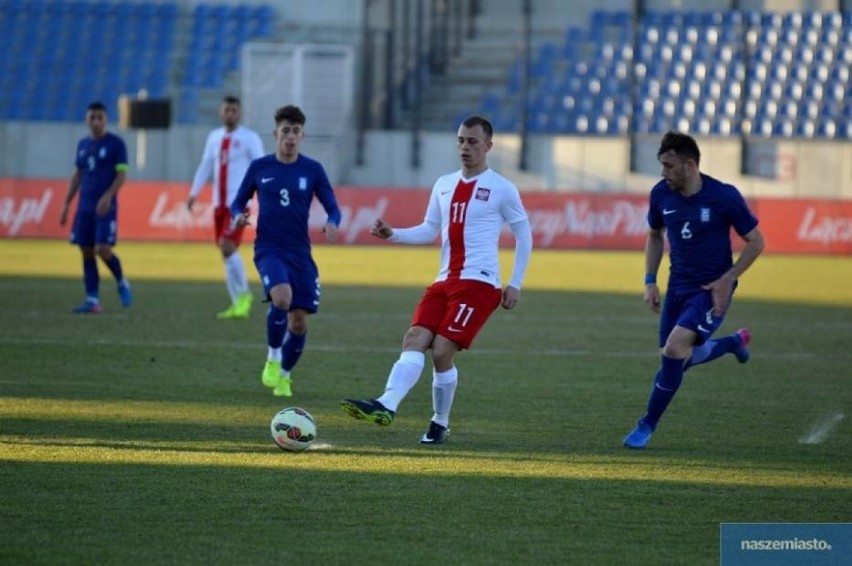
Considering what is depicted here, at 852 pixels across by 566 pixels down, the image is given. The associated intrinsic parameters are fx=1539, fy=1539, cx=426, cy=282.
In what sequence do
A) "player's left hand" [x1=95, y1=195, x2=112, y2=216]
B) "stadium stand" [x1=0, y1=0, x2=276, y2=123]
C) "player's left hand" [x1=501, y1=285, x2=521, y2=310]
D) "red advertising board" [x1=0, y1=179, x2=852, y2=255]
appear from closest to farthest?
"player's left hand" [x1=501, y1=285, x2=521, y2=310] → "player's left hand" [x1=95, y1=195, x2=112, y2=216] → "red advertising board" [x1=0, y1=179, x2=852, y2=255] → "stadium stand" [x1=0, y1=0, x2=276, y2=123]

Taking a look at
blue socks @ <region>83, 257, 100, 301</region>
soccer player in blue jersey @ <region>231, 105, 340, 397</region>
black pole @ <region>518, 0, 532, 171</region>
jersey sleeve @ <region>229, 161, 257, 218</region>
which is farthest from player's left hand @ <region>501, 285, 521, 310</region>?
black pole @ <region>518, 0, 532, 171</region>

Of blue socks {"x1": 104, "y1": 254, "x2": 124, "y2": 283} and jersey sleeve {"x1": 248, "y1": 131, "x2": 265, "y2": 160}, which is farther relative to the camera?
blue socks {"x1": 104, "y1": 254, "x2": 124, "y2": 283}

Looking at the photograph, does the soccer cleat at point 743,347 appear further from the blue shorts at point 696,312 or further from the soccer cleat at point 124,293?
the soccer cleat at point 124,293

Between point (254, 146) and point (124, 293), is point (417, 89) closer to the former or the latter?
point (124, 293)

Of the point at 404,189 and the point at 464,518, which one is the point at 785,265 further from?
the point at 464,518

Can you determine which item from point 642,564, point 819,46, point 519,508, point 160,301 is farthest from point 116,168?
point 819,46

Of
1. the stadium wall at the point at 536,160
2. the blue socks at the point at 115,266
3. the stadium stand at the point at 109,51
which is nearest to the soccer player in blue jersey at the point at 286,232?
the blue socks at the point at 115,266

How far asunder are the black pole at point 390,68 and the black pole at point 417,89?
1.93 ft

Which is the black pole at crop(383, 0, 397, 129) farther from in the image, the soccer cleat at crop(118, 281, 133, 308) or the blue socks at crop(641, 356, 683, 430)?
the blue socks at crop(641, 356, 683, 430)

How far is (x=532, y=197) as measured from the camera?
32.1m

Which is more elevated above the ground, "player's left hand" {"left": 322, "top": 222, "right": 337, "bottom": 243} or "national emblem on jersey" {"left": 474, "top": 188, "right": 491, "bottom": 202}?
"national emblem on jersey" {"left": 474, "top": 188, "right": 491, "bottom": 202}

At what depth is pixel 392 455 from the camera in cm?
911

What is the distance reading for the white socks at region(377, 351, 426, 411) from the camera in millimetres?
9195

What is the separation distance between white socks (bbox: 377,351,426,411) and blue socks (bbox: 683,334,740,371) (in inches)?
82.5
